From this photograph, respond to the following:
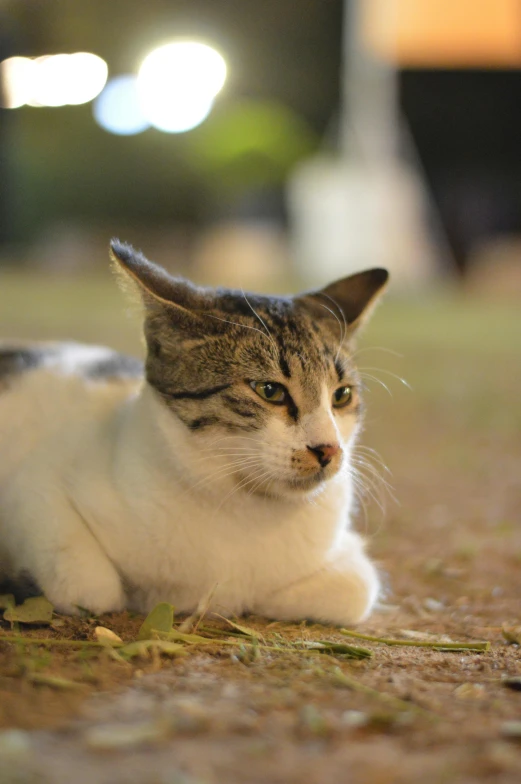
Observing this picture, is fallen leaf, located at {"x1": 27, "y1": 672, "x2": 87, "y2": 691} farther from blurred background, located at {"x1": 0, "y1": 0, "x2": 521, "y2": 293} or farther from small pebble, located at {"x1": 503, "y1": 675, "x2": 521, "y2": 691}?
blurred background, located at {"x1": 0, "y1": 0, "x2": 521, "y2": 293}

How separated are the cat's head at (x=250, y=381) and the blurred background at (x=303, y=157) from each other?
638cm

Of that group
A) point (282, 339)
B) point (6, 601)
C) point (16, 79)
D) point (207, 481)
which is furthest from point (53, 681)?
point (16, 79)

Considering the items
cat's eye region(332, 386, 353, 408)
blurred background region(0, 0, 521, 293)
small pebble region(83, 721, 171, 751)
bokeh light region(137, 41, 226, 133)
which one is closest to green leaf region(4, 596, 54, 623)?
small pebble region(83, 721, 171, 751)

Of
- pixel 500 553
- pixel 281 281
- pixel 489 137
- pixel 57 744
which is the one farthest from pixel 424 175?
pixel 57 744

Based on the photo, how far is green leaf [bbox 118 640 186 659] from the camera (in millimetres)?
1638

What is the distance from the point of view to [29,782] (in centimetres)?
104

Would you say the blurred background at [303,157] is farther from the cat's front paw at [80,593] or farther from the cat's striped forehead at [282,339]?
the cat's front paw at [80,593]

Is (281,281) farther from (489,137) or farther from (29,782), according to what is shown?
(29,782)

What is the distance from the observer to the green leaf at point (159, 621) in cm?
177

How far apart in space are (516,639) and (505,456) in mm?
2519

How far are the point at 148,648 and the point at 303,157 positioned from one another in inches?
408

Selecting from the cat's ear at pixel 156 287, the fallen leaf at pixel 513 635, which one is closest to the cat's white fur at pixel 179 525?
the cat's ear at pixel 156 287

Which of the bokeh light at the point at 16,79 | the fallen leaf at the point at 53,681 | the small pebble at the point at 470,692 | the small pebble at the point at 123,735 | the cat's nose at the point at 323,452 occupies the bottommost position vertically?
the fallen leaf at the point at 53,681

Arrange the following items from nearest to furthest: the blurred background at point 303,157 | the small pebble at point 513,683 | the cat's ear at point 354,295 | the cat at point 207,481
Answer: the small pebble at point 513,683 → the cat at point 207,481 → the cat's ear at point 354,295 → the blurred background at point 303,157
